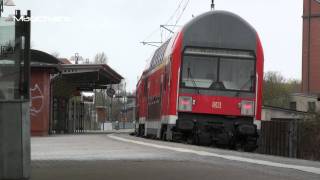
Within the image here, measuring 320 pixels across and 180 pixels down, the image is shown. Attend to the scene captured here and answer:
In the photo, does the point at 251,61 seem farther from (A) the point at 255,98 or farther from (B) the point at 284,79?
(B) the point at 284,79

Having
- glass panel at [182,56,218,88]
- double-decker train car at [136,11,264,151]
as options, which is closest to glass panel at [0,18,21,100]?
double-decker train car at [136,11,264,151]

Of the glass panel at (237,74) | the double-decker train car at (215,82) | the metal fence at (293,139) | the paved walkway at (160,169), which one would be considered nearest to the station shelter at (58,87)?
the metal fence at (293,139)

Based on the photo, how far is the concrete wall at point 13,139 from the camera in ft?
27.5

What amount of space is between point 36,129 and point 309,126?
13286 mm

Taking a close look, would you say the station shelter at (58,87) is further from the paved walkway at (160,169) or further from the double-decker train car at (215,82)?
the paved walkway at (160,169)

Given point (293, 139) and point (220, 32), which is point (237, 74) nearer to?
point (220, 32)

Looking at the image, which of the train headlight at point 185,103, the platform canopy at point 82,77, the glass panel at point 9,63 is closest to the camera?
the glass panel at point 9,63

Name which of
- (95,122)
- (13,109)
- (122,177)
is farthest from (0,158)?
(95,122)

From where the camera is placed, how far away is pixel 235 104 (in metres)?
17.9

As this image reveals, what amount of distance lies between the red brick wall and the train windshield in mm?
14448

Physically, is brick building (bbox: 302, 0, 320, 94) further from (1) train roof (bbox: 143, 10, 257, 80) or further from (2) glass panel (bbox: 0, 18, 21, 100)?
(2) glass panel (bbox: 0, 18, 21, 100)

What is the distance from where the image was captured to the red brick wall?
101 feet

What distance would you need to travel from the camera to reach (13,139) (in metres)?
8.39

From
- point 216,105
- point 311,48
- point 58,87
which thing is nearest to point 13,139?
point 216,105
